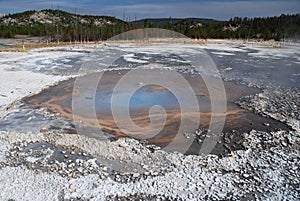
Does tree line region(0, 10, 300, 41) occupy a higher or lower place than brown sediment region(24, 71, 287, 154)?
higher

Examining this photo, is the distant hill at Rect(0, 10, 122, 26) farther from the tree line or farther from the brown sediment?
the brown sediment

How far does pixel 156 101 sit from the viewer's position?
13.8m

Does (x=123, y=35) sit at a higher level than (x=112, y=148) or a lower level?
higher

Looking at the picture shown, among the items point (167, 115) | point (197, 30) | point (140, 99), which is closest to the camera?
point (167, 115)

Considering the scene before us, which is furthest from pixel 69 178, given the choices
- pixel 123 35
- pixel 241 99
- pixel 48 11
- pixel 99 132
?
pixel 48 11

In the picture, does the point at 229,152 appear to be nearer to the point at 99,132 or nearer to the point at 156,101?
the point at 99,132

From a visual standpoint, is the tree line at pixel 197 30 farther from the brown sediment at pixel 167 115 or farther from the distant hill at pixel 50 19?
the brown sediment at pixel 167 115

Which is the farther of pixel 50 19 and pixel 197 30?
pixel 50 19

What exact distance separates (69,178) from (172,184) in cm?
237

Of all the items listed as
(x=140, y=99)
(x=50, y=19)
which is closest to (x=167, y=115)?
(x=140, y=99)

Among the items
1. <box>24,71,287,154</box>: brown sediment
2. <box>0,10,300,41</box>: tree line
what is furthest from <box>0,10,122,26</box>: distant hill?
<box>24,71,287,154</box>: brown sediment

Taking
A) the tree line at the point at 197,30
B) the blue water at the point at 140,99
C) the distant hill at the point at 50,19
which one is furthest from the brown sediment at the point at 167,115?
the distant hill at the point at 50,19

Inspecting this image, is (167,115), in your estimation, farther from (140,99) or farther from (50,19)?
(50,19)

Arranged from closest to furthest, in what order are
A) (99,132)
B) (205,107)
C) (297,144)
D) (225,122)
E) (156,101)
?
(297,144) < (99,132) < (225,122) < (205,107) < (156,101)
